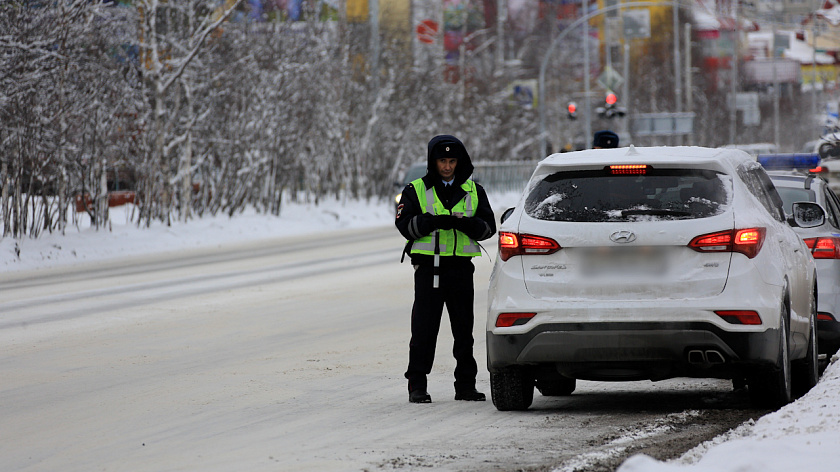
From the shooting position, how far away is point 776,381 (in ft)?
24.4

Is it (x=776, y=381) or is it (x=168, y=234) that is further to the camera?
(x=168, y=234)

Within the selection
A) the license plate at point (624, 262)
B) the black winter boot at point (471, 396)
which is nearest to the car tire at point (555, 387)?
the black winter boot at point (471, 396)

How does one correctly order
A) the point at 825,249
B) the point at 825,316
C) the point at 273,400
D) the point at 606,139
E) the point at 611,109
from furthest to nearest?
the point at 611,109 < the point at 606,139 < the point at 825,249 < the point at 825,316 < the point at 273,400

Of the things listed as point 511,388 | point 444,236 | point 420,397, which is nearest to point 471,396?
point 420,397

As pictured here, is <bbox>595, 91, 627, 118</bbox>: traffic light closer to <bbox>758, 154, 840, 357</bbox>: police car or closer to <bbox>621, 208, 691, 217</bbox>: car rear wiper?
<bbox>758, 154, 840, 357</bbox>: police car

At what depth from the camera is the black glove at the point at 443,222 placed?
8.25 metres

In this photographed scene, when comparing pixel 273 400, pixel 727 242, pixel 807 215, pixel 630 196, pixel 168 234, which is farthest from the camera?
pixel 168 234

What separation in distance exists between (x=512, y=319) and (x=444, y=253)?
45.2 inches

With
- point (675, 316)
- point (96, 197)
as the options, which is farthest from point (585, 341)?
point (96, 197)

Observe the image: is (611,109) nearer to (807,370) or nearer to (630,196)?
(807,370)

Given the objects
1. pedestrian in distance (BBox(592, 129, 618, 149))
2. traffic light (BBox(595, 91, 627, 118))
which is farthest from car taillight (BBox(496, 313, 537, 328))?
traffic light (BBox(595, 91, 627, 118))

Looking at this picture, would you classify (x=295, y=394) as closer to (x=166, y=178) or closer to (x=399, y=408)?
(x=399, y=408)

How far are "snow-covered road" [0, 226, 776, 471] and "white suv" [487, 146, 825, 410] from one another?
379 mm

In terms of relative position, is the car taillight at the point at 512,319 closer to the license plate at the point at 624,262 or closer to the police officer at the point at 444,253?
the license plate at the point at 624,262
